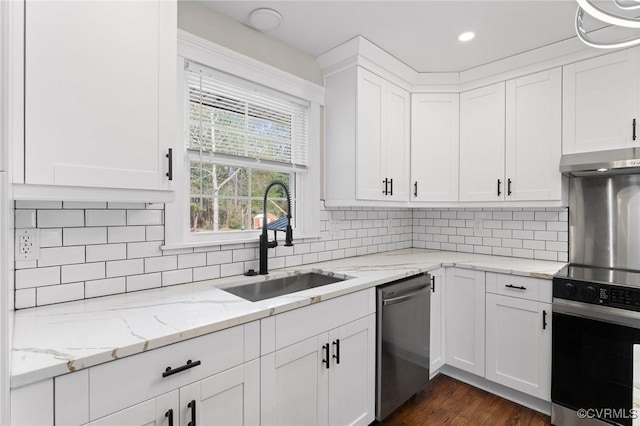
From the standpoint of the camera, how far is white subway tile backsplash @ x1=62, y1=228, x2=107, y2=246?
1490 millimetres

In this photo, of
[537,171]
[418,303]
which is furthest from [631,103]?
[418,303]

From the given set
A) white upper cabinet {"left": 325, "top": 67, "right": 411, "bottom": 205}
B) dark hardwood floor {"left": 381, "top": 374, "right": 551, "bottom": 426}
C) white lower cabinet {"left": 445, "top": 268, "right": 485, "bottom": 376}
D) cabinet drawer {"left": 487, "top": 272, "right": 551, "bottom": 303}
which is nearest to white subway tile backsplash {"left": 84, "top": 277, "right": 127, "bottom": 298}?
white upper cabinet {"left": 325, "top": 67, "right": 411, "bottom": 205}

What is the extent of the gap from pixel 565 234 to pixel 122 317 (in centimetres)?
301

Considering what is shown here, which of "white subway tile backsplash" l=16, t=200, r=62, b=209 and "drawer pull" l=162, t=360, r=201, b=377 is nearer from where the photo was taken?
"drawer pull" l=162, t=360, r=201, b=377

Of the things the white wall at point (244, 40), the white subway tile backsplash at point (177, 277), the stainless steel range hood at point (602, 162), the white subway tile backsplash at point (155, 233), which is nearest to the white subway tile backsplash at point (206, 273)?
the white subway tile backsplash at point (177, 277)

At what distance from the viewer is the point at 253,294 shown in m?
2.00

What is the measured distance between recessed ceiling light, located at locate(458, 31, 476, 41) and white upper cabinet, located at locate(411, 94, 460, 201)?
0.63 m

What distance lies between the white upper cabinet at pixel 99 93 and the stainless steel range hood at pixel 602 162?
250cm

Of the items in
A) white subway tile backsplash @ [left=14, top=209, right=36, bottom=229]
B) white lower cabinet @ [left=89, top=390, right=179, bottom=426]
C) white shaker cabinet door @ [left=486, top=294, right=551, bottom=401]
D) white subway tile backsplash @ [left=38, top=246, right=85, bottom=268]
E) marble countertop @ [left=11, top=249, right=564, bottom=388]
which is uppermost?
white subway tile backsplash @ [left=14, top=209, right=36, bottom=229]

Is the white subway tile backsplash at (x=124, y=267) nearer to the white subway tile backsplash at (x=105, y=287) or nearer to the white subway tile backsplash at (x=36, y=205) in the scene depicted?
the white subway tile backsplash at (x=105, y=287)

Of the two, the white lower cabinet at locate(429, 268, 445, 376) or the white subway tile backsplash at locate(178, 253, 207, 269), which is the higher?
the white subway tile backsplash at locate(178, 253, 207, 269)

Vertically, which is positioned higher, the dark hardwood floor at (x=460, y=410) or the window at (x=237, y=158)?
the window at (x=237, y=158)

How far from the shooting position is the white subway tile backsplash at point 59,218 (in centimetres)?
143

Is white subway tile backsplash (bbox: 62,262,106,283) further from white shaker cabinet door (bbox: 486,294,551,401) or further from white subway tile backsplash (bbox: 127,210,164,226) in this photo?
white shaker cabinet door (bbox: 486,294,551,401)
